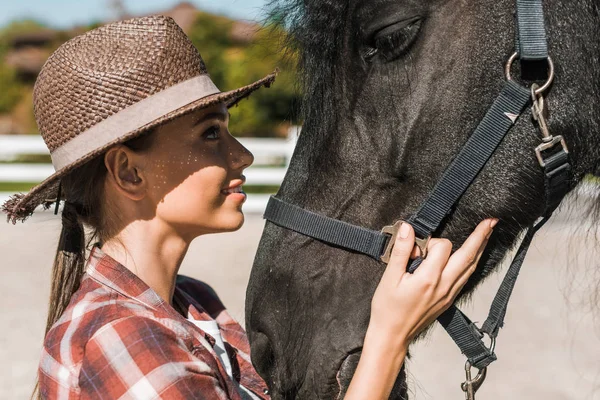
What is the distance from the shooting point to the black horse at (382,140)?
5.67 feet

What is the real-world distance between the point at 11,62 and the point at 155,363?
1185 inches

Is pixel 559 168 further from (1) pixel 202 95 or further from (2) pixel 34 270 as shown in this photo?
(2) pixel 34 270

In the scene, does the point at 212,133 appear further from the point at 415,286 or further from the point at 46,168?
the point at 46,168

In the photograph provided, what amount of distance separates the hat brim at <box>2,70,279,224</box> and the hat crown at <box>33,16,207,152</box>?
2.9 inches

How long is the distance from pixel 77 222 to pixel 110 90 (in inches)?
15.8

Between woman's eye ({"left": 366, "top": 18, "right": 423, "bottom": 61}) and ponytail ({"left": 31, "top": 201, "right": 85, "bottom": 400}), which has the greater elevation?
woman's eye ({"left": 366, "top": 18, "right": 423, "bottom": 61})

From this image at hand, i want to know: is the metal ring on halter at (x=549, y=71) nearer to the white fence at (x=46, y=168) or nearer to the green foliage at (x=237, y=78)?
the white fence at (x=46, y=168)

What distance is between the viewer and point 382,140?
177 cm

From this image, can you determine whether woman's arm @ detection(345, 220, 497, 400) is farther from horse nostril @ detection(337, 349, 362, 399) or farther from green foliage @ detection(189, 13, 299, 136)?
green foliage @ detection(189, 13, 299, 136)

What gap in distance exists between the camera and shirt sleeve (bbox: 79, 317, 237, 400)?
1.47 metres

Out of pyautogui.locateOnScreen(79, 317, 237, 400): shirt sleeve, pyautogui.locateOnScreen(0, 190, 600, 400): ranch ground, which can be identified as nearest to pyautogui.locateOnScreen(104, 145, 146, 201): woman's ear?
pyautogui.locateOnScreen(79, 317, 237, 400): shirt sleeve

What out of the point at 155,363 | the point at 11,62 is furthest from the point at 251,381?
the point at 11,62

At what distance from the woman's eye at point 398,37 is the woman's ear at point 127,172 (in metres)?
0.63

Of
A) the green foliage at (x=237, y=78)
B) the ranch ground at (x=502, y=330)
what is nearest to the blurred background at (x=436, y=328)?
Result: the ranch ground at (x=502, y=330)
